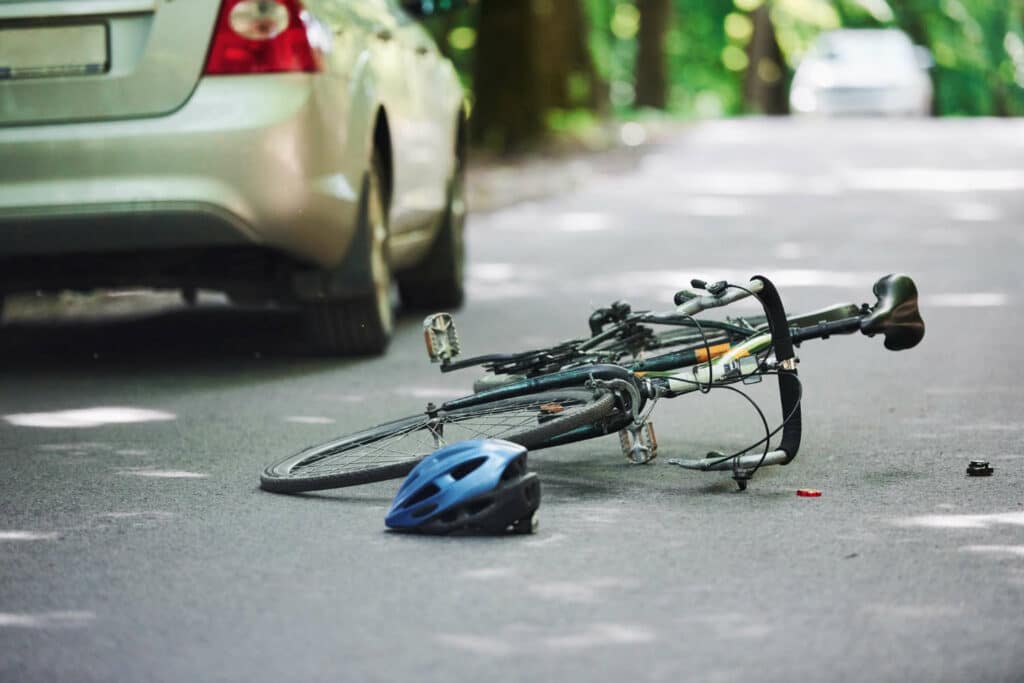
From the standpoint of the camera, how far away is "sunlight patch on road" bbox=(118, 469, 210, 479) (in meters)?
6.05

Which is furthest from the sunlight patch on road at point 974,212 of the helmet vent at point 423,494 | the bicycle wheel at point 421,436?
the helmet vent at point 423,494

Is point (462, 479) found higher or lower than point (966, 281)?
higher

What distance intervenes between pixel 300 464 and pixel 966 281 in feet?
21.7

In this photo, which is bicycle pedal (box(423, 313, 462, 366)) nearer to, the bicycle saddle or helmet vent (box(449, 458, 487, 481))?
helmet vent (box(449, 458, 487, 481))

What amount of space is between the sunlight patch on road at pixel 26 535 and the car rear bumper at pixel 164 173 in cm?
240

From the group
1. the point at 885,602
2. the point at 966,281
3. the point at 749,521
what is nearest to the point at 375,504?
the point at 749,521

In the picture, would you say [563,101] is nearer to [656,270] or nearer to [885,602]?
[656,270]

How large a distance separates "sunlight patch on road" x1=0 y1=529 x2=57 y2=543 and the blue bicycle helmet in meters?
0.94

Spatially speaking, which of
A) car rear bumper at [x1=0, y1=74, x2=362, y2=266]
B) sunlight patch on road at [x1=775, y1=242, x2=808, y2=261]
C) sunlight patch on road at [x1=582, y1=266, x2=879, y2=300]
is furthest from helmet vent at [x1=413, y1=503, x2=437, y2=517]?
sunlight patch on road at [x1=775, y1=242, x2=808, y2=261]

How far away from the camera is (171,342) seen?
934cm

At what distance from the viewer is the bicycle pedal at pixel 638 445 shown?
583cm

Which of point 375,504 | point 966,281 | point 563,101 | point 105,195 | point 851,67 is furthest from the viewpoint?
point 851,67

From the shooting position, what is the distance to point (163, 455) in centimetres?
644

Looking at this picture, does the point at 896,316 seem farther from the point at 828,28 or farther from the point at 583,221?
the point at 828,28
